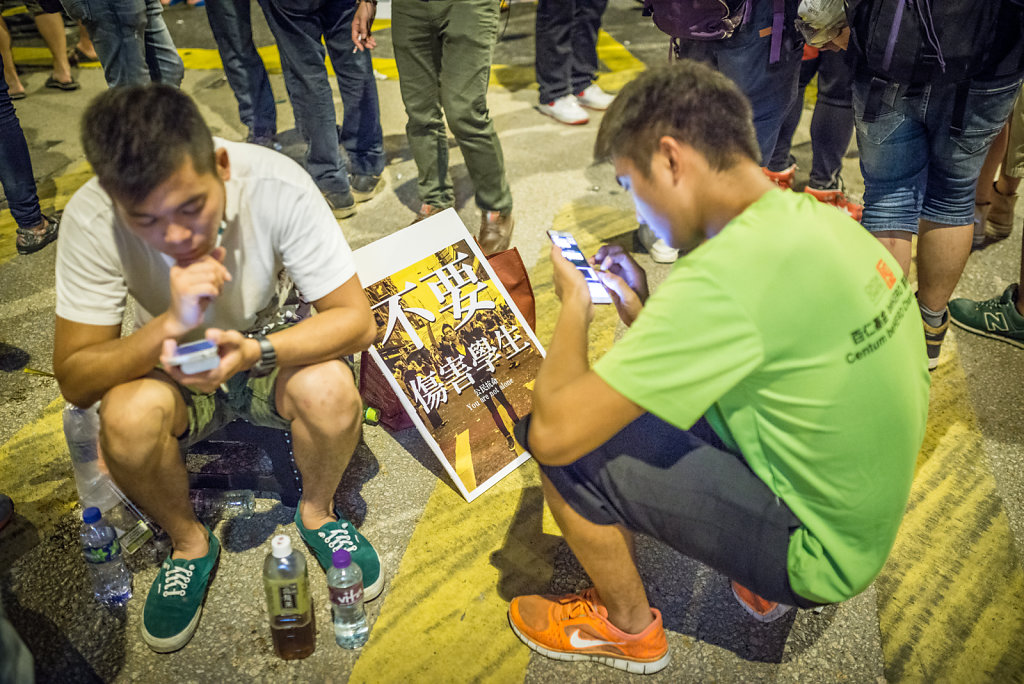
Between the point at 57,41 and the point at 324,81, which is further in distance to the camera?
the point at 57,41

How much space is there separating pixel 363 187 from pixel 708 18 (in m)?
1.99

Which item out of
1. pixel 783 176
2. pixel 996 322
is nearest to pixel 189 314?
pixel 996 322

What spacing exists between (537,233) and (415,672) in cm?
236

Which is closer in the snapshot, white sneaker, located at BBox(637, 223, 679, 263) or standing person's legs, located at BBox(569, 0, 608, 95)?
white sneaker, located at BBox(637, 223, 679, 263)

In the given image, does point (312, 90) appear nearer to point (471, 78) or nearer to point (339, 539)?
point (471, 78)

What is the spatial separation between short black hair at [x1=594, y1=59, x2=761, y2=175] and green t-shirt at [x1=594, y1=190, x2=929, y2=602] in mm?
138

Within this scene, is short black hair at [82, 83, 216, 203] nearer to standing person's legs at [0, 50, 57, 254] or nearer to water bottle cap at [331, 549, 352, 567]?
water bottle cap at [331, 549, 352, 567]

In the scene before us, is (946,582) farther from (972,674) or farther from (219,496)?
(219,496)

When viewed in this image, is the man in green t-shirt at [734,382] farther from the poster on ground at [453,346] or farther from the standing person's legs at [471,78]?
the standing person's legs at [471,78]

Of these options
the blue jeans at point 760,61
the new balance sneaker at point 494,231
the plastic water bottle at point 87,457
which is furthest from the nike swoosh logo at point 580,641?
the blue jeans at point 760,61

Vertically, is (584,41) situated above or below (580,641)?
above

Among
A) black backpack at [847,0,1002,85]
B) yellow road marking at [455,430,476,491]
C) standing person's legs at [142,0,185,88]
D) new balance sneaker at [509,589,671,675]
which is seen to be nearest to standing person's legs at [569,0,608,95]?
standing person's legs at [142,0,185,88]

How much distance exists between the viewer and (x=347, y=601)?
2.08m

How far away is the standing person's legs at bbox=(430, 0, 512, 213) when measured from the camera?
3.20 meters
